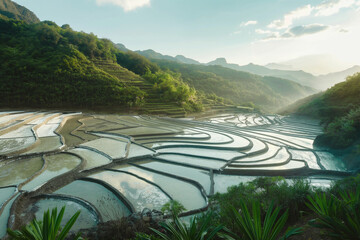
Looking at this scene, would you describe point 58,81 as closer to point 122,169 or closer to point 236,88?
point 122,169

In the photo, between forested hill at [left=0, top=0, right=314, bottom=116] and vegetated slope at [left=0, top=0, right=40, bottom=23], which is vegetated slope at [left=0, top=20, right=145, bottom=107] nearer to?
forested hill at [left=0, top=0, right=314, bottom=116]

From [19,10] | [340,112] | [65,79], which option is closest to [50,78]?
[65,79]

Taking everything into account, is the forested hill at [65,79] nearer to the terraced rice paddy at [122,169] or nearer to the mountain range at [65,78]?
the mountain range at [65,78]

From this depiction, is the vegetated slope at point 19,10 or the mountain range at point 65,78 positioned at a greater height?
the vegetated slope at point 19,10

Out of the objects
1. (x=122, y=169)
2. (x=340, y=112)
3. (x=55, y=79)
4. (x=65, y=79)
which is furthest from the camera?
(x=65, y=79)

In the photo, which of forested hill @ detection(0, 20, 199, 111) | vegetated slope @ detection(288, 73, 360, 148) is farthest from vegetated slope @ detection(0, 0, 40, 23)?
A: vegetated slope @ detection(288, 73, 360, 148)

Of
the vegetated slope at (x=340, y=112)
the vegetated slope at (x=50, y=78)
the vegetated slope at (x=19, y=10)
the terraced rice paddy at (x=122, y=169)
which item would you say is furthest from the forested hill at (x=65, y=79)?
the vegetated slope at (x=19, y=10)

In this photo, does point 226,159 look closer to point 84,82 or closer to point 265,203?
point 265,203
